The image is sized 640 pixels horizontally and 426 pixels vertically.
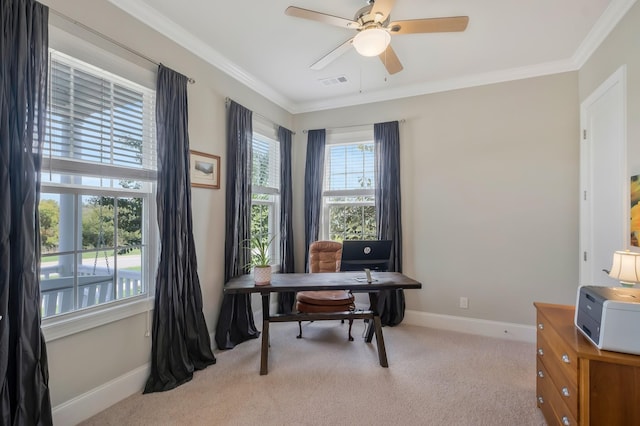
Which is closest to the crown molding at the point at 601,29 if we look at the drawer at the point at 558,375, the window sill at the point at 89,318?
the drawer at the point at 558,375

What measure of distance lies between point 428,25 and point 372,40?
1.27 ft

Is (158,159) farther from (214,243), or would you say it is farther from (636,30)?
(636,30)

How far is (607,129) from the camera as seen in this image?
97.3 inches

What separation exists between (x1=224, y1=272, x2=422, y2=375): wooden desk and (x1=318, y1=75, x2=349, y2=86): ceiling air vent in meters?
2.18

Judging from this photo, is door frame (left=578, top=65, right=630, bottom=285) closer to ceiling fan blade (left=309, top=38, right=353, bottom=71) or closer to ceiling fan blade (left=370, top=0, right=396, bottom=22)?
ceiling fan blade (left=370, top=0, right=396, bottom=22)

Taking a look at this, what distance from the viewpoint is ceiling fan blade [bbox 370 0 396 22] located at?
5.78 feet

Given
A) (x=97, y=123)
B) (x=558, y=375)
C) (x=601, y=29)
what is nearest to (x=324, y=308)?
(x=558, y=375)

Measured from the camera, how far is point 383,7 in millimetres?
1808

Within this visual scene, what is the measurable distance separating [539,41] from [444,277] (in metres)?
2.49

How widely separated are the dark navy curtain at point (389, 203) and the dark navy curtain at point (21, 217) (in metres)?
3.04

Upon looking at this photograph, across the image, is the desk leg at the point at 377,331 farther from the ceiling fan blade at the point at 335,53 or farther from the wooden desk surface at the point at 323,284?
the ceiling fan blade at the point at 335,53

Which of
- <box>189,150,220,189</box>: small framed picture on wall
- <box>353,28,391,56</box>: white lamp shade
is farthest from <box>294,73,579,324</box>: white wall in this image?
<box>189,150,220,189</box>: small framed picture on wall

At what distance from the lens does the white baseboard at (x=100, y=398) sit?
6.06 feet

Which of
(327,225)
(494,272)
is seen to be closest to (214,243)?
(327,225)
